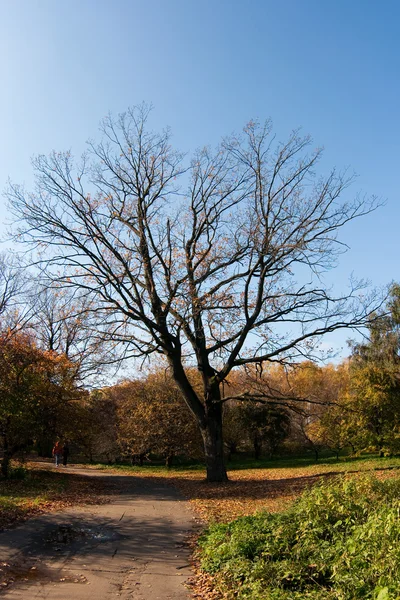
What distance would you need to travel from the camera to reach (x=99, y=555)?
277 inches

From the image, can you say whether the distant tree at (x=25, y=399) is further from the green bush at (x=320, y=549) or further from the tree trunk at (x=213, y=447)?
the green bush at (x=320, y=549)

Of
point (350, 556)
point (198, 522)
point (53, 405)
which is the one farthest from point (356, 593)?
point (53, 405)

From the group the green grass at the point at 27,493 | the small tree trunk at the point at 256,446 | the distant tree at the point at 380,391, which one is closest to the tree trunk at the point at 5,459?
the green grass at the point at 27,493

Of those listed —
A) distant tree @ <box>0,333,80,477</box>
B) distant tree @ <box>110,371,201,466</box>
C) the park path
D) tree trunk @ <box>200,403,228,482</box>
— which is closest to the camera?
the park path

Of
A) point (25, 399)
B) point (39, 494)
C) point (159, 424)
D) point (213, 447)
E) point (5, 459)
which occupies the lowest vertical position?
point (39, 494)

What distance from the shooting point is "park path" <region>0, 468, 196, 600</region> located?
5.51 meters

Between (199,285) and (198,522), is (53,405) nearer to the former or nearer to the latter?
(199,285)

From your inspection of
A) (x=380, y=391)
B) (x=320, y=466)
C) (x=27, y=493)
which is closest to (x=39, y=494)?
(x=27, y=493)

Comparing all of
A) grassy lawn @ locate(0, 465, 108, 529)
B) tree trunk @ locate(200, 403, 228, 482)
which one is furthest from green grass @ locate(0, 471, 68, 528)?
A: tree trunk @ locate(200, 403, 228, 482)

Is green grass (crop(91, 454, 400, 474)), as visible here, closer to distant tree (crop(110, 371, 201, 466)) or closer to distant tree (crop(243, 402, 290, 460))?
distant tree (crop(110, 371, 201, 466))

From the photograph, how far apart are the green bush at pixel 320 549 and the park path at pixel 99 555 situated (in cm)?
70

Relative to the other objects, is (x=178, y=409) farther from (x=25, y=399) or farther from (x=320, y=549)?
(x=320, y=549)

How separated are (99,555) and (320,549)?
3.78 meters

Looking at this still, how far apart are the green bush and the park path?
698 millimetres
